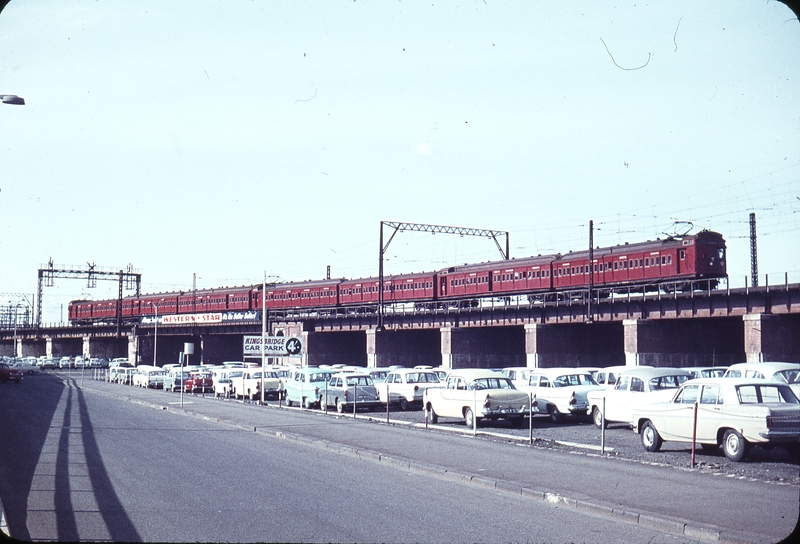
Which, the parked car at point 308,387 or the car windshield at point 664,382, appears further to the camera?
the parked car at point 308,387

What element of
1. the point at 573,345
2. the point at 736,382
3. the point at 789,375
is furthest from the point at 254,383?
the point at 573,345

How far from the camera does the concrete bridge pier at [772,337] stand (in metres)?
45.7

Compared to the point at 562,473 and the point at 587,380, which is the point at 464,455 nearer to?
the point at 562,473

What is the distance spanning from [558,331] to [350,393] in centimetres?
3473

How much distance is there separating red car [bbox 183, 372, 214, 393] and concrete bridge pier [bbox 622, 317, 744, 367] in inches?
1046

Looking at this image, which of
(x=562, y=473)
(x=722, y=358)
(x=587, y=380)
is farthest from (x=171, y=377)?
(x=562, y=473)

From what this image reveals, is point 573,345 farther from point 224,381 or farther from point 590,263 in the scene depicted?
point 224,381

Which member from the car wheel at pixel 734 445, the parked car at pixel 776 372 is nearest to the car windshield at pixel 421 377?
the parked car at pixel 776 372

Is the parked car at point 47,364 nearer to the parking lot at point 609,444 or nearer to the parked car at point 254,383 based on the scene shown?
the parked car at point 254,383

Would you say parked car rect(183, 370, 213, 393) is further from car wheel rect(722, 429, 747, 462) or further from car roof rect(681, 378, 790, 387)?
car wheel rect(722, 429, 747, 462)

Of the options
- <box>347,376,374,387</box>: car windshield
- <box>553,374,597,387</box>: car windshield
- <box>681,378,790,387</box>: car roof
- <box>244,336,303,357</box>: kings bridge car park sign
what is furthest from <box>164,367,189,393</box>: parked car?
<box>681,378,790,387</box>: car roof

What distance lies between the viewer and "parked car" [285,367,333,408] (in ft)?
103

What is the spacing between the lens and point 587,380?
25797 mm

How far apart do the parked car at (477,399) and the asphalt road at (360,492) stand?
8.33 feet
